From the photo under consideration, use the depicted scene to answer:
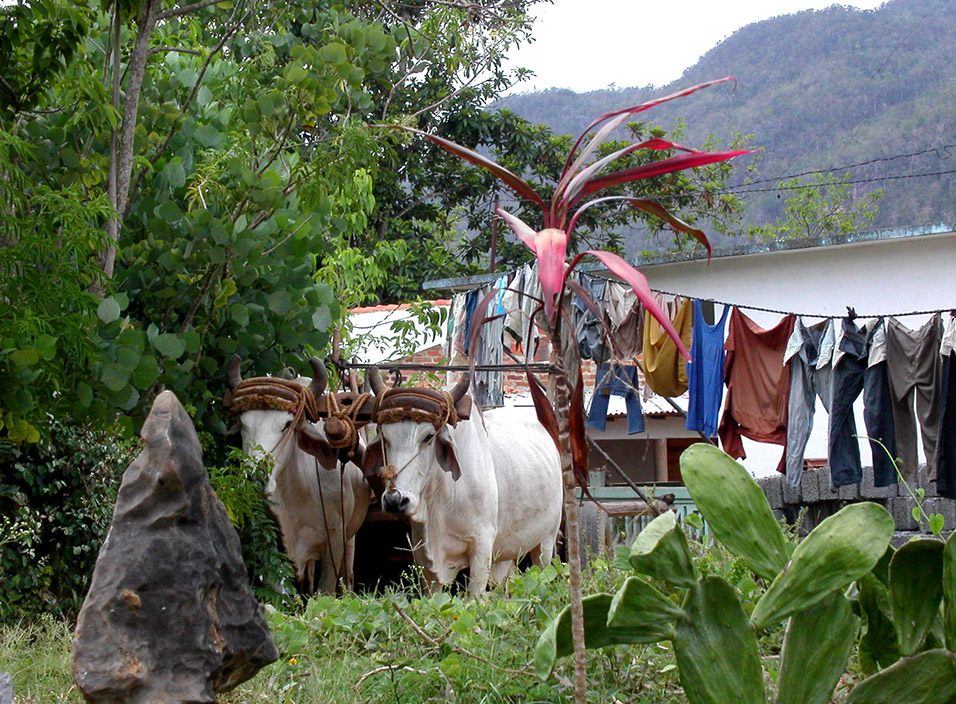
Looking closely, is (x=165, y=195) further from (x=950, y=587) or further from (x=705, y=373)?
(x=705, y=373)

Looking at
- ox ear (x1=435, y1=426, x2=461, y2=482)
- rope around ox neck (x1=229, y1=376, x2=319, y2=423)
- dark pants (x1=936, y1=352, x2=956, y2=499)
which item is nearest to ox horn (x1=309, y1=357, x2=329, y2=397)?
rope around ox neck (x1=229, y1=376, x2=319, y2=423)

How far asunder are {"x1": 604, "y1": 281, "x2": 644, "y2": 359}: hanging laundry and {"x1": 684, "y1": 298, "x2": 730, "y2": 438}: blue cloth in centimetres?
46

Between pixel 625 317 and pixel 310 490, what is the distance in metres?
3.46

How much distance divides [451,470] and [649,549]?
357 centimetres

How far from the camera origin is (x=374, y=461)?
6504mm

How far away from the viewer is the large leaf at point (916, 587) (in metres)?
3.20

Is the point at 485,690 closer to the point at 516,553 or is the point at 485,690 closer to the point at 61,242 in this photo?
the point at 61,242

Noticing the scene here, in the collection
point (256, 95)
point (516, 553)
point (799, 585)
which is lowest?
point (516, 553)

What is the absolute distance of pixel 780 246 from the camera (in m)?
12.8

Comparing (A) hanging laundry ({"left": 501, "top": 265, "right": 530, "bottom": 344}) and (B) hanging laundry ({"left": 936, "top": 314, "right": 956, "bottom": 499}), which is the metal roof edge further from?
(B) hanging laundry ({"left": 936, "top": 314, "right": 956, "bottom": 499})

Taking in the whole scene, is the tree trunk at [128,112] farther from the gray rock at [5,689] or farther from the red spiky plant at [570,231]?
the red spiky plant at [570,231]

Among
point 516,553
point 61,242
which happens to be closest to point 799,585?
point 61,242

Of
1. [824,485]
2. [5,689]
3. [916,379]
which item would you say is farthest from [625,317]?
[5,689]

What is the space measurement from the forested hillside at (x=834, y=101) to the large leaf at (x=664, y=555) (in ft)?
111
